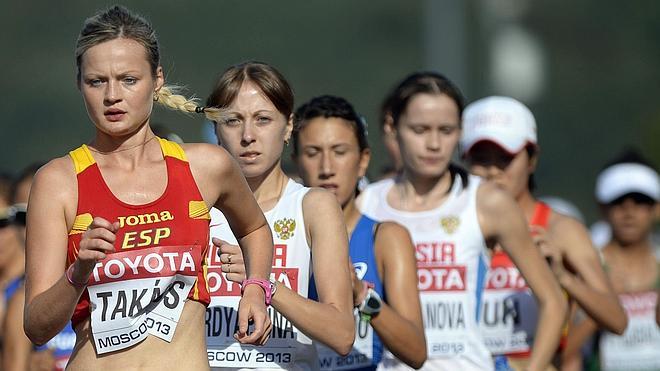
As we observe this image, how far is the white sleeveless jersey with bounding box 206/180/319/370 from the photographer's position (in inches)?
205

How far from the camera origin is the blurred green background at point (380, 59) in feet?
108

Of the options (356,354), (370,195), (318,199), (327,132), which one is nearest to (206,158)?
(318,199)

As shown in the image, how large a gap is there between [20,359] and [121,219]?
328cm

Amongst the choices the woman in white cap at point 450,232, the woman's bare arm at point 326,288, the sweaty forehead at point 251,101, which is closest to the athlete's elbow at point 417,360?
the woman in white cap at point 450,232

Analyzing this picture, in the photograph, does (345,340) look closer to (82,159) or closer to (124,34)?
(82,159)

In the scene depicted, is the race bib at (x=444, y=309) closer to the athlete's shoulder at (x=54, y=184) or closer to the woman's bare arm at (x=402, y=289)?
the woman's bare arm at (x=402, y=289)

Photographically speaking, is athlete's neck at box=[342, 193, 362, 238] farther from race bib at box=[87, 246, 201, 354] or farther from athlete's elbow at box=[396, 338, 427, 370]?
race bib at box=[87, 246, 201, 354]

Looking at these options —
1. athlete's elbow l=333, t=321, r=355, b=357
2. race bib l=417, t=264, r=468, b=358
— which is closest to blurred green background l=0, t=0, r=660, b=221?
race bib l=417, t=264, r=468, b=358

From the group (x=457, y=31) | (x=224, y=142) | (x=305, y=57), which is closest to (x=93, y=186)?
(x=224, y=142)

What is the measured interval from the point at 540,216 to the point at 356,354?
5.46ft

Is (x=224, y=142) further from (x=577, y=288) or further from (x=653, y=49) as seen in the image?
(x=653, y=49)

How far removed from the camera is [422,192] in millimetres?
6859

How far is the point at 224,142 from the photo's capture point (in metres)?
5.35

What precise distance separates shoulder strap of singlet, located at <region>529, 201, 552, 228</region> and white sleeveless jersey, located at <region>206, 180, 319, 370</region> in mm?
2236
